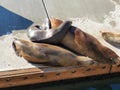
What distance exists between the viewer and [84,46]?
579 cm

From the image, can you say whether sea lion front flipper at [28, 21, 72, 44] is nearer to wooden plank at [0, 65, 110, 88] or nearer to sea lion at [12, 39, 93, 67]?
sea lion at [12, 39, 93, 67]

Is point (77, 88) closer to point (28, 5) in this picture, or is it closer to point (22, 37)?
point (22, 37)

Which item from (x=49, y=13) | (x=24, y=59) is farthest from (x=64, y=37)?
(x=49, y=13)

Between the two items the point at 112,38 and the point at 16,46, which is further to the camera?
the point at 112,38

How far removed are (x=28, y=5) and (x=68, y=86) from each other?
82.7 inches

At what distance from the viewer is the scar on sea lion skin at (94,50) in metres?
5.79

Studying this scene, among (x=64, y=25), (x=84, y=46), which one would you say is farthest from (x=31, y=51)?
(x=84, y=46)

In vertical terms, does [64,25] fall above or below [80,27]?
above

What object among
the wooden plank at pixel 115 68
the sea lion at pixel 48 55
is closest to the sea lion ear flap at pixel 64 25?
the sea lion at pixel 48 55

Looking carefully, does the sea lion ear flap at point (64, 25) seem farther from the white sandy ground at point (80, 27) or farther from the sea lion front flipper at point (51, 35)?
the white sandy ground at point (80, 27)

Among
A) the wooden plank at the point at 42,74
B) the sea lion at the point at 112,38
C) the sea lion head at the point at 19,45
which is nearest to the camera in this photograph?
the wooden plank at the point at 42,74

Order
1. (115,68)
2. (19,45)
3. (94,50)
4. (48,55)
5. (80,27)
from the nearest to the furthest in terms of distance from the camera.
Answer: (48,55), (19,45), (94,50), (115,68), (80,27)

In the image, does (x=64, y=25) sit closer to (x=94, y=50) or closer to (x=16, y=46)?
(x=94, y=50)

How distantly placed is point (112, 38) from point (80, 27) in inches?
28.4
